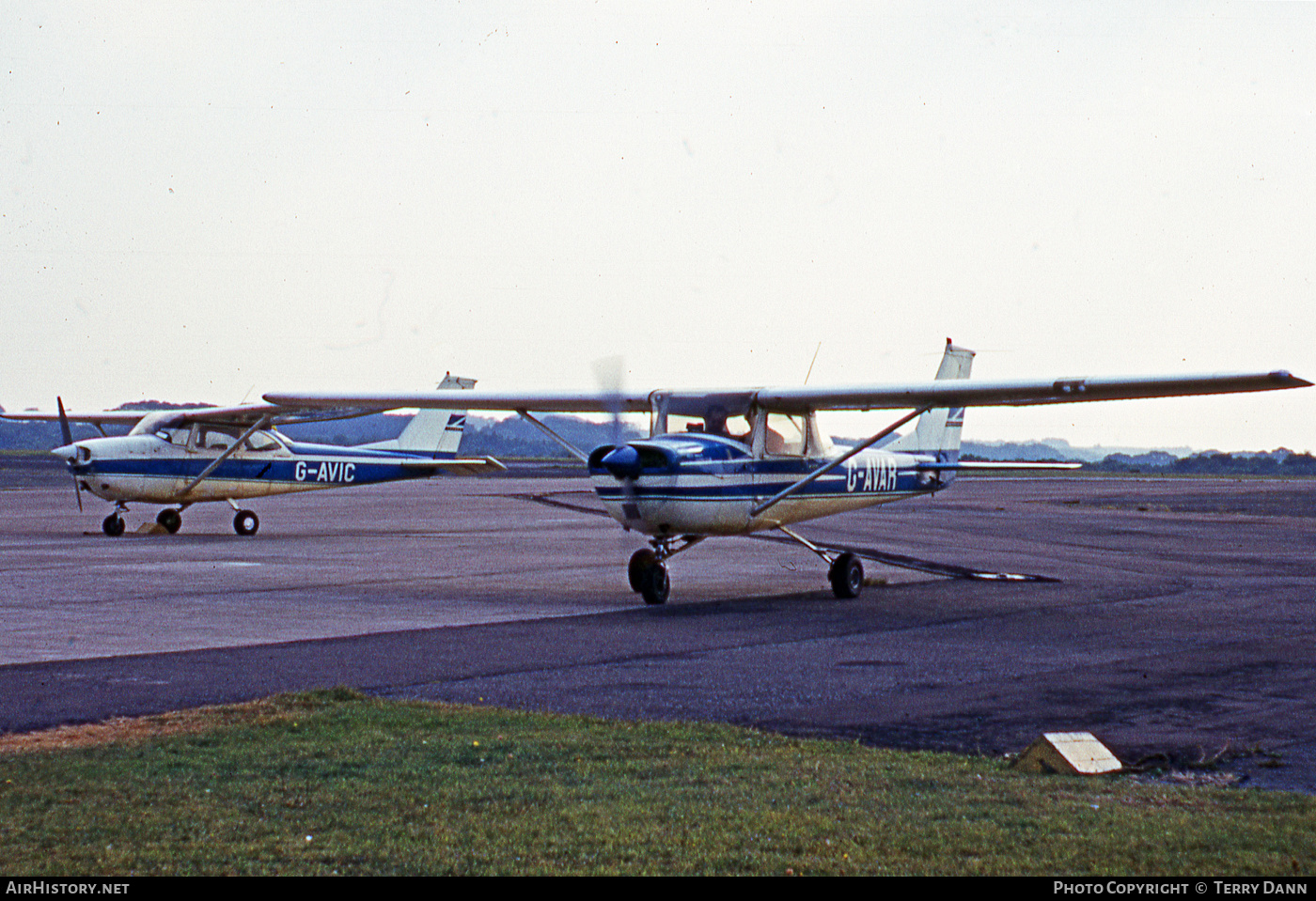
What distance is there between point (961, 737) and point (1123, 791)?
5.30 feet

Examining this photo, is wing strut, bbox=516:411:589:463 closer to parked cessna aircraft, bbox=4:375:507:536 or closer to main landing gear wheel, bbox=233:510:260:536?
parked cessna aircraft, bbox=4:375:507:536

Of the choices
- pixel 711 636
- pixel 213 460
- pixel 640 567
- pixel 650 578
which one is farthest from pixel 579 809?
pixel 213 460

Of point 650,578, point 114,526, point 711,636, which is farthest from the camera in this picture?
point 114,526

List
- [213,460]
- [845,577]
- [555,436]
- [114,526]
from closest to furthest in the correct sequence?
[845,577] < [555,436] < [114,526] < [213,460]

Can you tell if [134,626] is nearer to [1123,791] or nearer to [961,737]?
[961,737]

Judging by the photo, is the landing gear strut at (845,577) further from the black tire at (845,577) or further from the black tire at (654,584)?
the black tire at (654,584)

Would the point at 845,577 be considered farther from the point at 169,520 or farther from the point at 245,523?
the point at 169,520

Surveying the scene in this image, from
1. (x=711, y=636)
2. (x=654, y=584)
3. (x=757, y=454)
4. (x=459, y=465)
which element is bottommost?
(x=711, y=636)

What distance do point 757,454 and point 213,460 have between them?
621 inches

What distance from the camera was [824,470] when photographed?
17031 millimetres

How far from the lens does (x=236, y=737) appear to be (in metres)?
7.32

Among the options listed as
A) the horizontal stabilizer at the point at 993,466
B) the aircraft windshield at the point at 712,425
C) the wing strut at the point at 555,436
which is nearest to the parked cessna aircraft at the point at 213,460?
the wing strut at the point at 555,436

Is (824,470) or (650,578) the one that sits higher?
(824,470)

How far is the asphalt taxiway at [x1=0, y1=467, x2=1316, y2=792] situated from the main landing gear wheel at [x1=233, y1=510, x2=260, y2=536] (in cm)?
54
